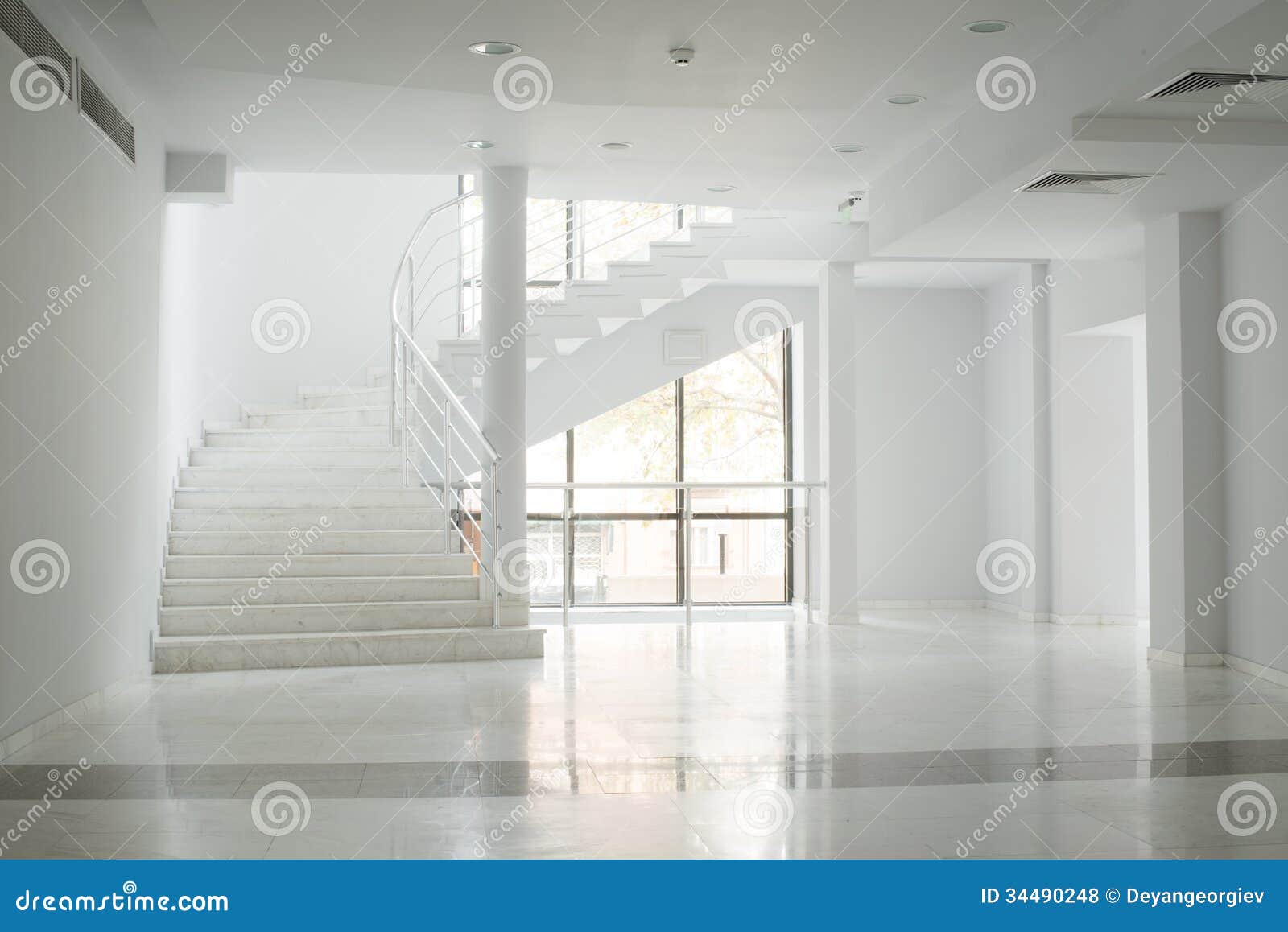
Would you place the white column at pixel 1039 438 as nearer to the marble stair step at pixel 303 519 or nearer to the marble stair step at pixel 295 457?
the marble stair step at pixel 303 519

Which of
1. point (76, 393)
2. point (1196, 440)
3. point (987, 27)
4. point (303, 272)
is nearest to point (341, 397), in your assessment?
point (303, 272)

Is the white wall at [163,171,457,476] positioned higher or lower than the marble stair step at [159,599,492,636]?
higher

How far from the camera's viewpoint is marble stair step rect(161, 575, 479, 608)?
21.1 feet

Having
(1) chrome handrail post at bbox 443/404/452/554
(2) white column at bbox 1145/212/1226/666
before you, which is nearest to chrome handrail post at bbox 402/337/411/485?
(1) chrome handrail post at bbox 443/404/452/554

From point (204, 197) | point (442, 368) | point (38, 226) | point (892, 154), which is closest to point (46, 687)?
point (38, 226)

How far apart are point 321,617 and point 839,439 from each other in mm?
3886

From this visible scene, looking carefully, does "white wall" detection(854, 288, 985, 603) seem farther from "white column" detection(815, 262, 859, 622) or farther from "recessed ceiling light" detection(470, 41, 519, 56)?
"recessed ceiling light" detection(470, 41, 519, 56)

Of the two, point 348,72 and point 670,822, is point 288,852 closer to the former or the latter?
point 670,822

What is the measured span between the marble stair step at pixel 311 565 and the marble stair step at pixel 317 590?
0.19 feet

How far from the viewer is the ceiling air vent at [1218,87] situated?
435 cm

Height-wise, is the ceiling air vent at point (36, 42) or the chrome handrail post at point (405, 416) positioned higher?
the ceiling air vent at point (36, 42)

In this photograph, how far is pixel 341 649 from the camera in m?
6.16

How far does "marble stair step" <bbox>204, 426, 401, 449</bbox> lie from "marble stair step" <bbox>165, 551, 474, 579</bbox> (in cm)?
133

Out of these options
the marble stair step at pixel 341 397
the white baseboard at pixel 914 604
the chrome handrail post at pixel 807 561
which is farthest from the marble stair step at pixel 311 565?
the white baseboard at pixel 914 604
